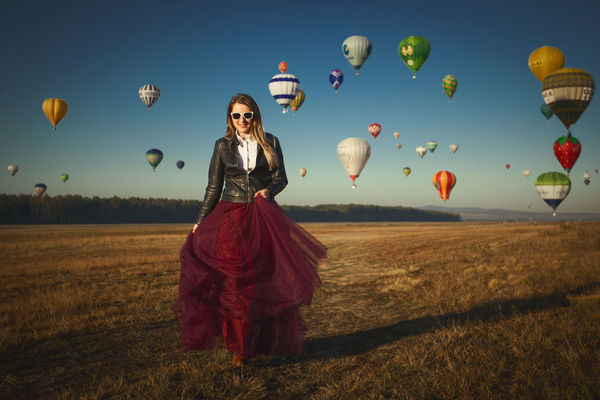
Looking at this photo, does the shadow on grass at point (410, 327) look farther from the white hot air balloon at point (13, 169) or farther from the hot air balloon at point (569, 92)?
the white hot air balloon at point (13, 169)

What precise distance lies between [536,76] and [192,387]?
43.9 metres

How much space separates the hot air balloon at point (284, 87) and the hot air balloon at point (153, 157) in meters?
30.7

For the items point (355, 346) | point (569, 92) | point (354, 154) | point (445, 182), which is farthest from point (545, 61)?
point (355, 346)

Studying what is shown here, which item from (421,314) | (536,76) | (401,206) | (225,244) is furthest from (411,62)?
(401,206)

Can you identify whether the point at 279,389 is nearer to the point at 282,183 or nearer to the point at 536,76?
the point at 282,183

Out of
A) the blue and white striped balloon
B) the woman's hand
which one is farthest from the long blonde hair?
the blue and white striped balloon

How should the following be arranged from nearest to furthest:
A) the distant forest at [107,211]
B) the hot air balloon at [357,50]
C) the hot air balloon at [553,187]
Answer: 1. the hot air balloon at [553,187]
2. the hot air balloon at [357,50]
3. the distant forest at [107,211]

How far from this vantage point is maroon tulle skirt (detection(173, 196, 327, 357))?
13.3 ft

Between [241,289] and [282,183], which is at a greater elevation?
[282,183]

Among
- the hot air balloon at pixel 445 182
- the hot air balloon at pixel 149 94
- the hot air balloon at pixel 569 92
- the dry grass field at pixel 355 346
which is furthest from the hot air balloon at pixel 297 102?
the dry grass field at pixel 355 346

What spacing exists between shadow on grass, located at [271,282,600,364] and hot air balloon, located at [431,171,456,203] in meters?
45.1

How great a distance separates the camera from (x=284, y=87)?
1500 inches

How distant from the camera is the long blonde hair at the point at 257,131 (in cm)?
452

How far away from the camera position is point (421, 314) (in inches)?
260
